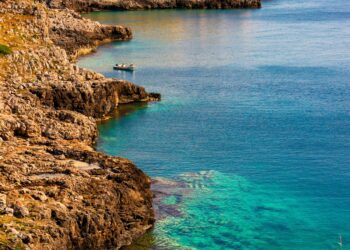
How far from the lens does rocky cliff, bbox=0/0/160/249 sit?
136ft

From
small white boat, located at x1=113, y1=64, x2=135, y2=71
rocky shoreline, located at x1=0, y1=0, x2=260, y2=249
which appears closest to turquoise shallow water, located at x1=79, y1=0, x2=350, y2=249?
small white boat, located at x1=113, y1=64, x2=135, y2=71

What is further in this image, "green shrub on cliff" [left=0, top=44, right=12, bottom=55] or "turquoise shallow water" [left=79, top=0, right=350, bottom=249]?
"green shrub on cliff" [left=0, top=44, right=12, bottom=55]

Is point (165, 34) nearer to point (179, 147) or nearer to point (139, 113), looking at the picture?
point (139, 113)

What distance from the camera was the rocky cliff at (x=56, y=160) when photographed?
136 ft

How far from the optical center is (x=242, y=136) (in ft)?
237

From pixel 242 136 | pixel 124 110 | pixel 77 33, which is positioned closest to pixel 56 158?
pixel 242 136

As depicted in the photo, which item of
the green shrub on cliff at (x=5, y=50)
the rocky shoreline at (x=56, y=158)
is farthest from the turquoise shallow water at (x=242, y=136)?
the green shrub on cliff at (x=5, y=50)

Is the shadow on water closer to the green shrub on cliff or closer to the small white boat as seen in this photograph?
the green shrub on cliff

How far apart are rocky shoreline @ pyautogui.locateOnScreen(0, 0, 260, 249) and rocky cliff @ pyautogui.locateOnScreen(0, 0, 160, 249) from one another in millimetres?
66

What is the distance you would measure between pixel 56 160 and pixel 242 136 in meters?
25.6

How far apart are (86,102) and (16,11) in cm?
2521

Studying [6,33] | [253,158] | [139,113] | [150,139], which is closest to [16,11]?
[6,33]

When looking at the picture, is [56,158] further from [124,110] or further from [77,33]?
[77,33]

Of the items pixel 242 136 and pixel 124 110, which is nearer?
pixel 242 136
